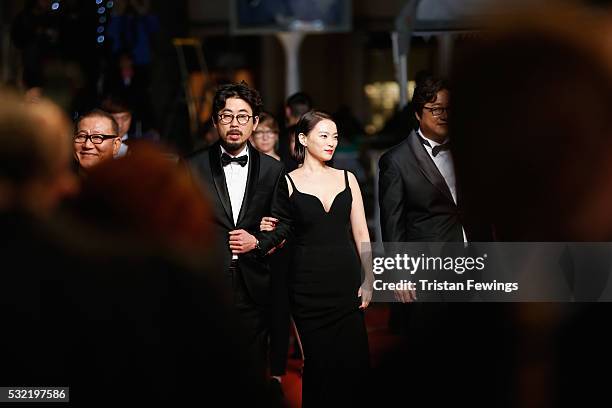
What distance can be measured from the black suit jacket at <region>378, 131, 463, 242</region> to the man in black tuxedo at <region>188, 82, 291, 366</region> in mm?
516

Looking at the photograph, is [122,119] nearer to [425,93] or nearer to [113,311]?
[425,93]

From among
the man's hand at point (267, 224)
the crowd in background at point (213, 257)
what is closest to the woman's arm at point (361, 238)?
the man's hand at point (267, 224)

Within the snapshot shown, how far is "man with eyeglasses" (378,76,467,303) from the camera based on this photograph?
470 centimetres

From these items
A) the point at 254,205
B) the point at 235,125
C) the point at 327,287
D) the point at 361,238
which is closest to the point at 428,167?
the point at 361,238

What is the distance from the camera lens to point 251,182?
4727 millimetres

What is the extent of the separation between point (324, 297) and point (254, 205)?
0.58 metres

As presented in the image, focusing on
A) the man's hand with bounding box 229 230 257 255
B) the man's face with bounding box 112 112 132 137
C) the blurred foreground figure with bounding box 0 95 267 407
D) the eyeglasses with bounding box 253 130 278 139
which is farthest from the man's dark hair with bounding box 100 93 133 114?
the blurred foreground figure with bounding box 0 95 267 407

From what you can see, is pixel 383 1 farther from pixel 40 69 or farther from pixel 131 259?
pixel 131 259

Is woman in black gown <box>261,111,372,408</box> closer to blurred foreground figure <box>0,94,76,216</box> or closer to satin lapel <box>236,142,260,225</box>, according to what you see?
satin lapel <box>236,142,260,225</box>

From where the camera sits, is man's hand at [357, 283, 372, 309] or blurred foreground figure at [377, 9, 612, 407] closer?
blurred foreground figure at [377, 9, 612, 407]

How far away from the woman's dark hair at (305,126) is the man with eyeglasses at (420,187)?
40 cm

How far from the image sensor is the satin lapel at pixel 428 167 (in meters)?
4.70

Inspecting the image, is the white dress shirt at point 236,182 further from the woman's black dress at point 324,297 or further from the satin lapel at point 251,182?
the woman's black dress at point 324,297

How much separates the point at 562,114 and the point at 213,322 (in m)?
0.57
